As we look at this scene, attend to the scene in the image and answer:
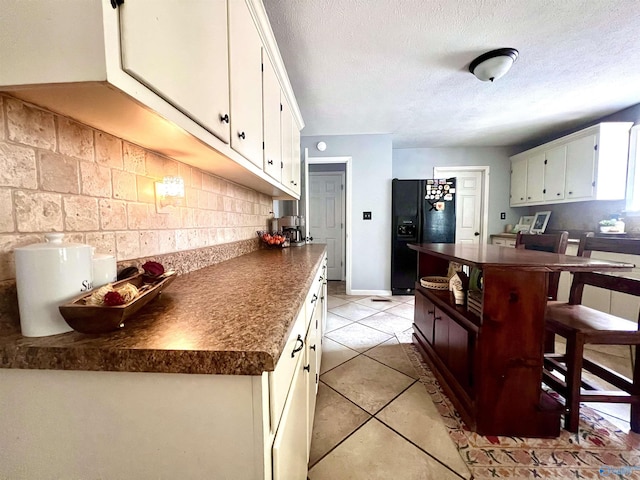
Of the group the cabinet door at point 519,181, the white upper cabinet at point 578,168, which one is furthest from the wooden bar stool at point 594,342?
the cabinet door at point 519,181

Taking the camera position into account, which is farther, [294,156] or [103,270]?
[294,156]

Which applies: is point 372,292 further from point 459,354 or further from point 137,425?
point 137,425

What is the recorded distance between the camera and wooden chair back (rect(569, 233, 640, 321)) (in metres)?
1.24

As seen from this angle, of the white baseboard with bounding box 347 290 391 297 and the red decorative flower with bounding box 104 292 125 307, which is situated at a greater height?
the red decorative flower with bounding box 104 292 125 307

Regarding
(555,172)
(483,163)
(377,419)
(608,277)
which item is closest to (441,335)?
(377,419)

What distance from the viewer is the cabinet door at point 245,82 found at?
3.26 feet

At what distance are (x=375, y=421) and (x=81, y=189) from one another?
166 cm

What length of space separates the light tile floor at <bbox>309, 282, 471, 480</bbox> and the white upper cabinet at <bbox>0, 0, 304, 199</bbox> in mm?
1439

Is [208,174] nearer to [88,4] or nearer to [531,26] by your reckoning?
[88,4]

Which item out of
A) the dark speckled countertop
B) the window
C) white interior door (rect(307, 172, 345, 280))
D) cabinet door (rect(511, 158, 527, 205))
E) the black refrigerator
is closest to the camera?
the dark speckled countertop

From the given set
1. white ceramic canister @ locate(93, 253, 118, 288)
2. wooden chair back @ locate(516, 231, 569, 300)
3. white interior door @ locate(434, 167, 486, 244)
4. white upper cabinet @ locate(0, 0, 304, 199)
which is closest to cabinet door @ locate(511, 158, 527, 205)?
white interior door @ locate(434, 167, 486, 244)

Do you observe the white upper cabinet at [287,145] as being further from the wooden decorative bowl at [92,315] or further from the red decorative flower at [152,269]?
the wooden decorative bowl at [92,315]

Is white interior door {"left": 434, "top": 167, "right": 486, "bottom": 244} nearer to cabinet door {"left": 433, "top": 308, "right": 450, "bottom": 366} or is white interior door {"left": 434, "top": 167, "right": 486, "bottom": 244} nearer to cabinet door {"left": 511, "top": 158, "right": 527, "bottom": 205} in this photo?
cabinet door {"left": 511, "top": 158, "right": 527, "bottom": 205}

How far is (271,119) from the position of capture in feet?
5.01
